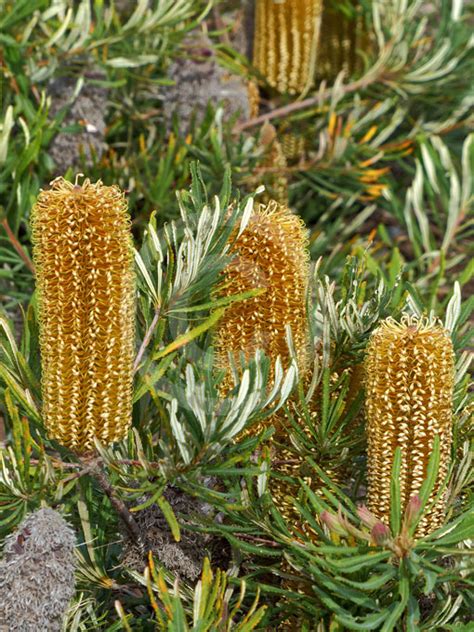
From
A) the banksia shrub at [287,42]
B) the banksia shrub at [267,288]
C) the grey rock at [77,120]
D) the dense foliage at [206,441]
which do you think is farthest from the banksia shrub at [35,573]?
the banksia shrub at [287,42]

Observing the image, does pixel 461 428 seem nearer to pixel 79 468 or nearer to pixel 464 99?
pixel 79 468

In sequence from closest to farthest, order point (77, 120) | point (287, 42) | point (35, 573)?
point (35, 573)
point (77, 120)
point (287, 42)

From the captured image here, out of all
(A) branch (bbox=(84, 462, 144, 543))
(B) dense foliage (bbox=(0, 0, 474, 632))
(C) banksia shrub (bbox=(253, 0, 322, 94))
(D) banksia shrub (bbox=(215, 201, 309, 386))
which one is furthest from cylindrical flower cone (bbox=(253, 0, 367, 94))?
(A) branch (bbox=(84, 462, 144, 543))

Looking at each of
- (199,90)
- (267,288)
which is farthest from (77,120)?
(267,288)

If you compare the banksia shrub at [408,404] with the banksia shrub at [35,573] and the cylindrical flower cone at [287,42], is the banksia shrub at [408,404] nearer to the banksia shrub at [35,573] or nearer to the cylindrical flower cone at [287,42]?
the banksia shrub at [35,573]

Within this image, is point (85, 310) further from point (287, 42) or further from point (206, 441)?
point (287, 42)

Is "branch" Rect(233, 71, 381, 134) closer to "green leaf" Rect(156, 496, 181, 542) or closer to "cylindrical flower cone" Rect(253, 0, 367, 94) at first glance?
"cylindrical flower cone" Rect(253, 0, 367, 94)

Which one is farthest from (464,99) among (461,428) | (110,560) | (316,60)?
(110,560)
